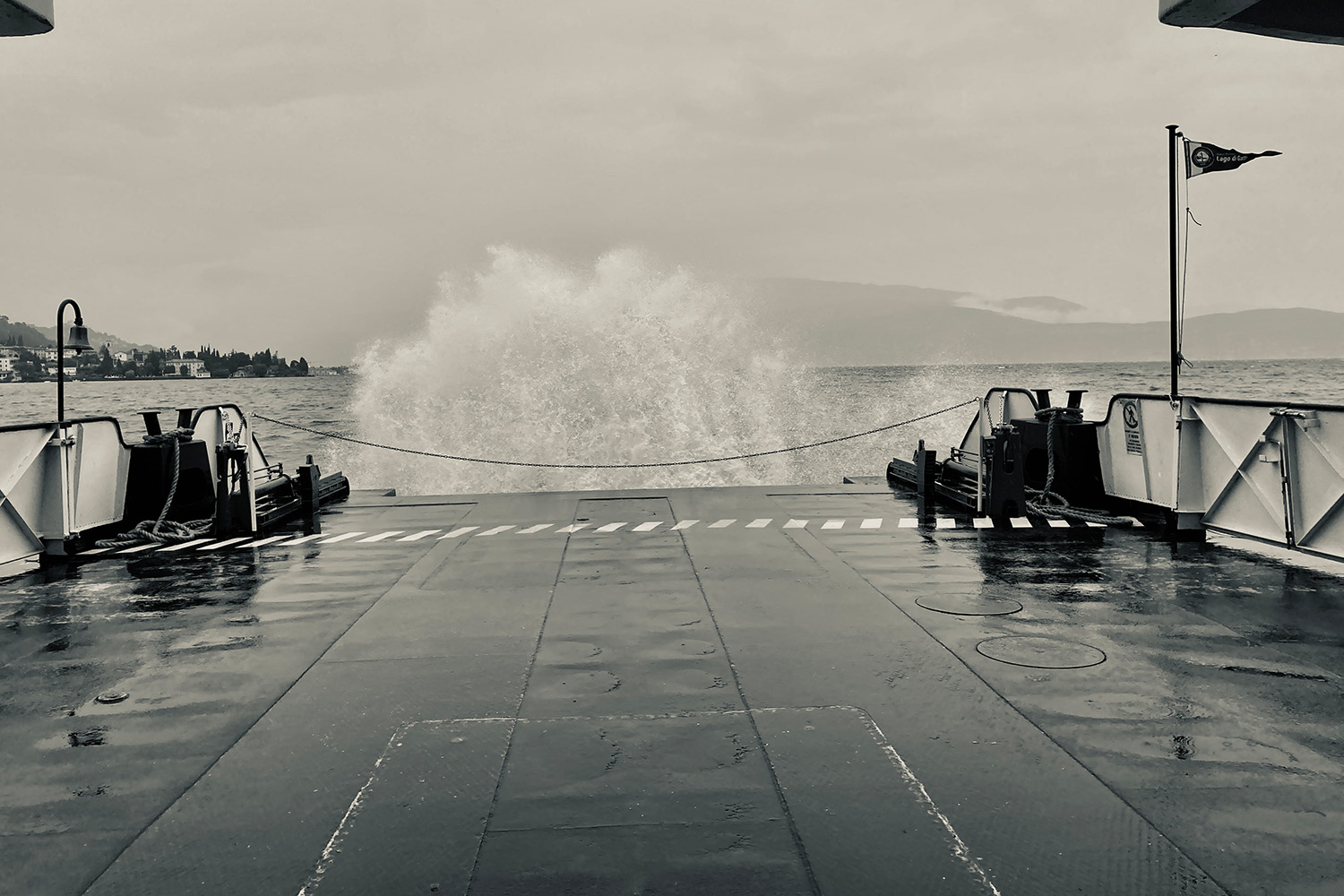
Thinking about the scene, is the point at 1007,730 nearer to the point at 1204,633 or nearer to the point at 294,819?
the point at 1204,633

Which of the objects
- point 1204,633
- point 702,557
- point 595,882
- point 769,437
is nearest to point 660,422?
point 769,437

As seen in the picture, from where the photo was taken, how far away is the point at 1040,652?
6.47 m

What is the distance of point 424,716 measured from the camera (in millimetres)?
5340

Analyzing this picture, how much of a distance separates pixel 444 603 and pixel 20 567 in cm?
549

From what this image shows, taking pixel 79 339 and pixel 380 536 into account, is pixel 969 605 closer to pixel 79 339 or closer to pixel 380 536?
pixel 380 536

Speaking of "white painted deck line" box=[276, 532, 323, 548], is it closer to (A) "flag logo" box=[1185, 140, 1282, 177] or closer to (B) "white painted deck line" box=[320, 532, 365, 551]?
(B) "white painted deck line" box=[320, 532, 365, 551]

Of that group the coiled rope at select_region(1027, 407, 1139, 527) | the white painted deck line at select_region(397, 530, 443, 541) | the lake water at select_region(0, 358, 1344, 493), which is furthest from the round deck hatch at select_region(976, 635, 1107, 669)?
the lake water at select_region(0, 358, 1344, 493)

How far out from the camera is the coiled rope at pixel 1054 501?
1223cm

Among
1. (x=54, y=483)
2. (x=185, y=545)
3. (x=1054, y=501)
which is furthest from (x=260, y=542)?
(x=1054, y=501)

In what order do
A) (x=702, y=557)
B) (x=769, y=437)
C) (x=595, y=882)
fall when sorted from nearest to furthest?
(x=595, y=882)
(x=702, y=557)
(x=769, y=437)

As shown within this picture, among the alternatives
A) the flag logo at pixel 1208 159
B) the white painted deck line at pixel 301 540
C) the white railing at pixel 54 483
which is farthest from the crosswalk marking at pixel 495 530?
the flag logo at pixel 1208 159

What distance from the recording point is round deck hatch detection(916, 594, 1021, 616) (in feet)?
25.2

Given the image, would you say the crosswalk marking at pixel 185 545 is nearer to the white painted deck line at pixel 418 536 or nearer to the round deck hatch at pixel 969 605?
the white painted deck line at pixel 418 536

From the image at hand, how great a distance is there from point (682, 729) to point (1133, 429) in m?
9.42
